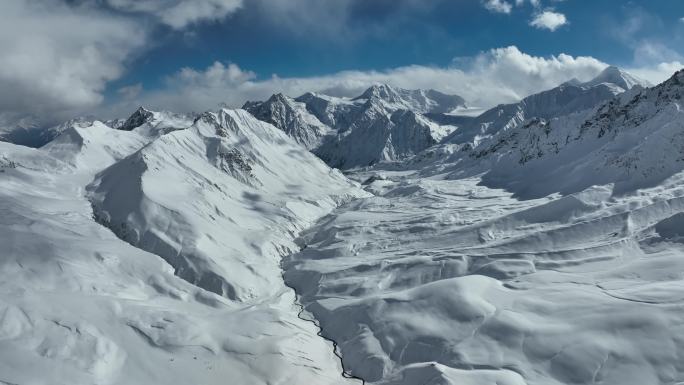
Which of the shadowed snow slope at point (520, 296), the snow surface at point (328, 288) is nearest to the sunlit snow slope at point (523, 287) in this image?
the shadowed snow slope at point (520, 296)

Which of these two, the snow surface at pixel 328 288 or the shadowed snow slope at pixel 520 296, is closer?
the shadowed snow slope at pixel 520 296

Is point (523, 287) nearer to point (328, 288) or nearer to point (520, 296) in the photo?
point (520, 296)

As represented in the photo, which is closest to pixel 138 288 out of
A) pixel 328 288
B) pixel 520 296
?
pixel 328 288

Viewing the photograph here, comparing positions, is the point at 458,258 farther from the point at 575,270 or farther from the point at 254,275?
the point at 254,275

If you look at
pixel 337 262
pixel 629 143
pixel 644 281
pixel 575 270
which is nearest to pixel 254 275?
pixel 337 262

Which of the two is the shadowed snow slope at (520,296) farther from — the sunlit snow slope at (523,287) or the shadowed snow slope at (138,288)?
the shadowed snow slope at (138,288)

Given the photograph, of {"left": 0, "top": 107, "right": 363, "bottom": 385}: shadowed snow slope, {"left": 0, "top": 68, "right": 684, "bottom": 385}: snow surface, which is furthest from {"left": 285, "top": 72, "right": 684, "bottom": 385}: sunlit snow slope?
{"left": 0, "top": 107, "right": 363, "bottom": 385}: shadowed snow slope

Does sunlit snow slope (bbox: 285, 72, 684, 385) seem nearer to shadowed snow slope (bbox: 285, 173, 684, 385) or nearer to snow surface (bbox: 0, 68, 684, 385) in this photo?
shadowed snow slope (bbox: 285, 173, 684, 385)

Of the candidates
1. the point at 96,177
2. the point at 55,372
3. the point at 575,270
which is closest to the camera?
the point at 55,372
